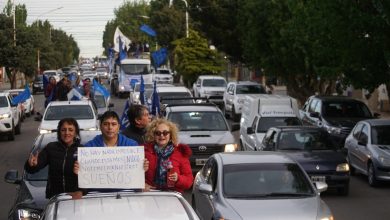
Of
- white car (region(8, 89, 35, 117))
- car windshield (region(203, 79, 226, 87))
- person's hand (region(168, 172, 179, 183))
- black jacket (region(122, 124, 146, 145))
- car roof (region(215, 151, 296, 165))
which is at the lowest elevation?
white car (region(8, 89, 35, 117))

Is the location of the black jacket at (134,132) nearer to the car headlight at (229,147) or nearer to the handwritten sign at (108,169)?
the handwritten sign at (108,169)

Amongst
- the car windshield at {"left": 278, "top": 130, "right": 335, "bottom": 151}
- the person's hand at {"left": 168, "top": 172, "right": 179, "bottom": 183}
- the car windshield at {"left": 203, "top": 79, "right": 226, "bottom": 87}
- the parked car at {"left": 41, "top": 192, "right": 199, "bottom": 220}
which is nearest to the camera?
the parked car at {"left": 41, "top": 192, "right": 199, "bottom": 220}

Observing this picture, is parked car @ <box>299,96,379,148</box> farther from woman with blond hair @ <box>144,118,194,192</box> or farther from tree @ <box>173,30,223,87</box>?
tree @ <box>173,30,223,87</box>

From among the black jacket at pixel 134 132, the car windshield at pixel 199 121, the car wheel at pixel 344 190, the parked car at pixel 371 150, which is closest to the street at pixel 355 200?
the car wheel at pixel 344 190

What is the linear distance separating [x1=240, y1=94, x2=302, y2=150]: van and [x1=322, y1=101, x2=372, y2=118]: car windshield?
3.55 ft

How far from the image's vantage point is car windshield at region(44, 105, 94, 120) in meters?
24.5

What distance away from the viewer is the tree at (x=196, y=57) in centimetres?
6034

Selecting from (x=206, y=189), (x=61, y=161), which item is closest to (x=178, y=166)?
(x=61, y=161)

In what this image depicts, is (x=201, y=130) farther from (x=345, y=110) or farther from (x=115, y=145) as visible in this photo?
(x=115, y=145)

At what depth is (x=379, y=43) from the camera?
23531mm

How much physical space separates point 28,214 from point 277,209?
3.20 metres

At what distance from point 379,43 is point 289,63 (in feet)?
51.4

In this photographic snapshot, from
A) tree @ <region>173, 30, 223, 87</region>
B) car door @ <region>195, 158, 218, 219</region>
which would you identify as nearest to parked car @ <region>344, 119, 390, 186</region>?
car door @ <region>195, 158, 218, 219</region>

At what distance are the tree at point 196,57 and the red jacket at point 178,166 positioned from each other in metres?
50.6
